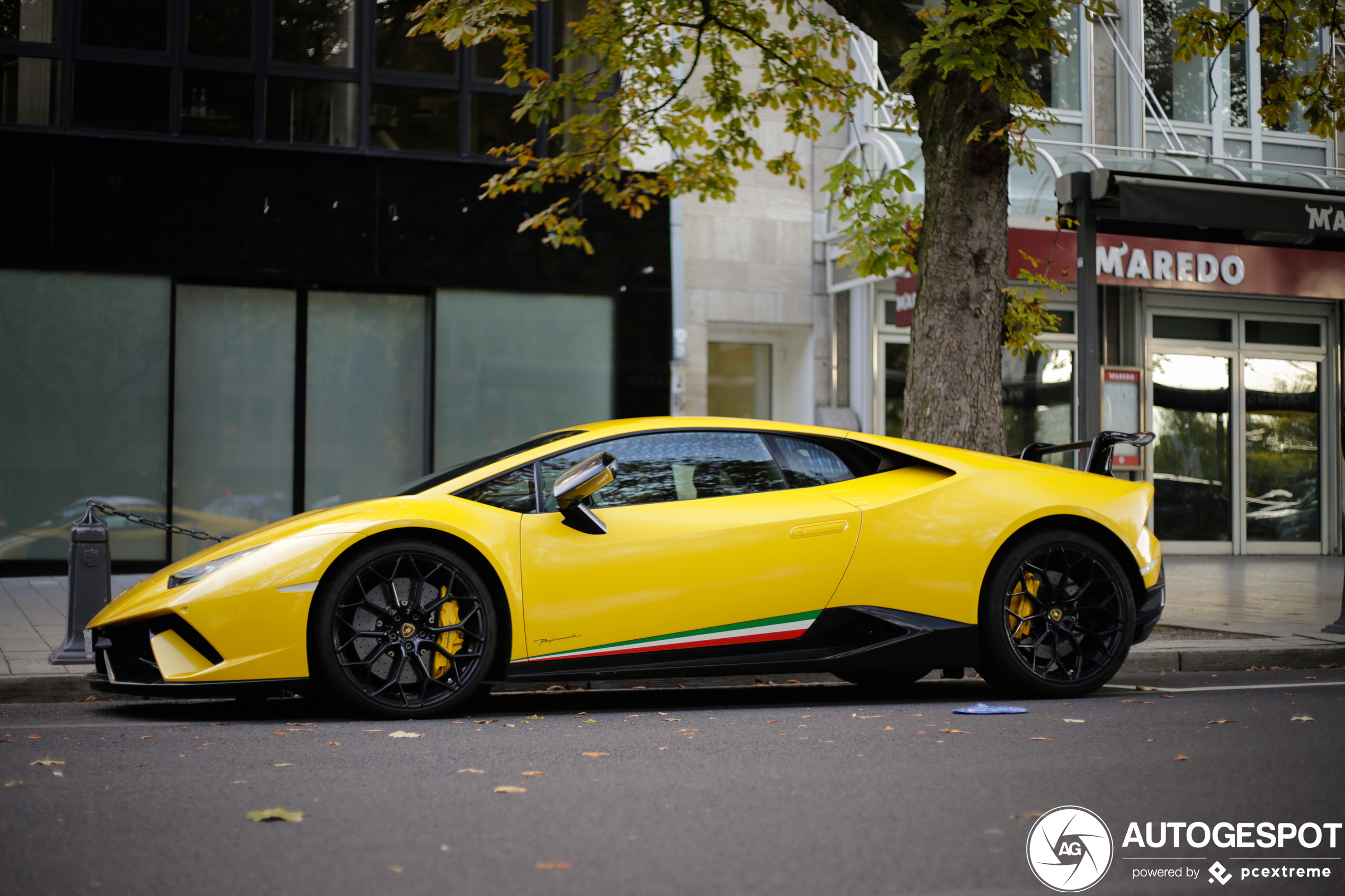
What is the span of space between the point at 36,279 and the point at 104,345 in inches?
32.9

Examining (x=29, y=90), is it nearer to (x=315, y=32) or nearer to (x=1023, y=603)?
(x=315, y=32)

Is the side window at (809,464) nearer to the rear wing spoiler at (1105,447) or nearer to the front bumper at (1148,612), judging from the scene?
the rear wing spoiler at (1105,447)

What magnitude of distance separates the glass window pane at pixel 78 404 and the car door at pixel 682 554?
797cm

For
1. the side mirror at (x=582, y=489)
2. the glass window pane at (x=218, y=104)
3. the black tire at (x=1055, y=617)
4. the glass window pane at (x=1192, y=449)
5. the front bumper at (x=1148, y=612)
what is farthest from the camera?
the glass window pane at (x=1192, y=449)

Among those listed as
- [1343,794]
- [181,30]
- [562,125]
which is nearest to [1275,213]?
[562,125]

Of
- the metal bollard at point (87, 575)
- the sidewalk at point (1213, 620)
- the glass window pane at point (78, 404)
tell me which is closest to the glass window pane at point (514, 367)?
the glass window pane at point (78, 404)

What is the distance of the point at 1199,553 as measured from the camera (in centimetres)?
1652

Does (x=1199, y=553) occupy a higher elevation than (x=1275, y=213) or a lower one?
lower

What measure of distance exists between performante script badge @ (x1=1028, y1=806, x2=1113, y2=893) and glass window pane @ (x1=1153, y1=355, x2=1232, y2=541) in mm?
13648

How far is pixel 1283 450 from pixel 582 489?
14464 mm

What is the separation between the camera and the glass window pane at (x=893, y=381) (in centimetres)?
1508

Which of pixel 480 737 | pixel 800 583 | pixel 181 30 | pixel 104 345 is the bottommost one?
pixel 480 737

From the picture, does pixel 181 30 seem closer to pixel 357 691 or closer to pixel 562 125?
pixel 562 125

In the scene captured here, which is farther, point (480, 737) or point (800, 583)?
point (800, 583)
